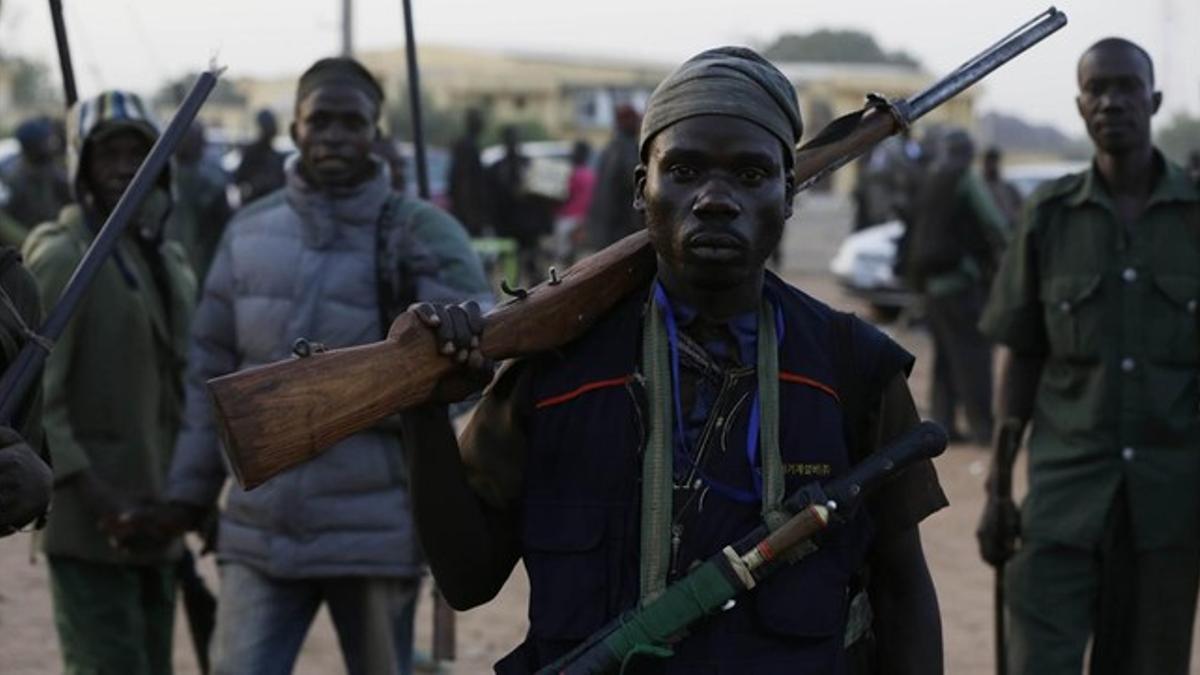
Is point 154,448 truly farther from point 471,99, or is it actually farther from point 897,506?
point 471,99

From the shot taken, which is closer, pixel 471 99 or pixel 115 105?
pixel 115 105

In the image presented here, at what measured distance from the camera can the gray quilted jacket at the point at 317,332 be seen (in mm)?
5422

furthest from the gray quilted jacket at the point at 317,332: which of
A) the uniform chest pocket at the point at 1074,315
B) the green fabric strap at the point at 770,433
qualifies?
the green fabric strap at the point at 770,433

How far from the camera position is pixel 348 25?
80.4ft

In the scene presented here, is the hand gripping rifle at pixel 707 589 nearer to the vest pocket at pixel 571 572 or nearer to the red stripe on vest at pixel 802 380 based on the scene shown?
the vest pocket at pixel 571 572

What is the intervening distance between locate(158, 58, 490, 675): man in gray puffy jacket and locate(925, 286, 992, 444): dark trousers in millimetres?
8391

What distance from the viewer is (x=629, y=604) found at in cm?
331

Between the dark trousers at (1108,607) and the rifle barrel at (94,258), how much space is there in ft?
9.87

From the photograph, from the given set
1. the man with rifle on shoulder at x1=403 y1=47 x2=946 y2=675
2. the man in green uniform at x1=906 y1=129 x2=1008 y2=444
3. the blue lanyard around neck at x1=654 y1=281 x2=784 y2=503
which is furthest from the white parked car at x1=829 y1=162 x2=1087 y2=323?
the blue lanyard around neck at x1=654 y1=281 x2=784 y2=503

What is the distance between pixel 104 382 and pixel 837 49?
107492 millimetres

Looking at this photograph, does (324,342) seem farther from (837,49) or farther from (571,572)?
(837,49)

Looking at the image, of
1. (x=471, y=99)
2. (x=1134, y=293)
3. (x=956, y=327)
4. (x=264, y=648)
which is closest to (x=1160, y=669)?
(x=1134, y=293)

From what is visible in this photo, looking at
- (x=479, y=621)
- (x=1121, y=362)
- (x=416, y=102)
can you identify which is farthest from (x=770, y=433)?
(x=479, y=621)

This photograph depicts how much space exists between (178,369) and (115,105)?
31.8 inches
